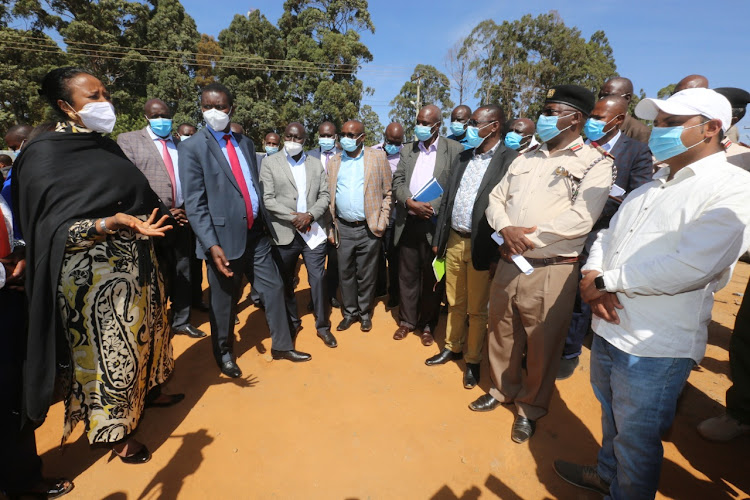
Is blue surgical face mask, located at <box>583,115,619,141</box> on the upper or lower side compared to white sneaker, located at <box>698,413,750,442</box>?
upper

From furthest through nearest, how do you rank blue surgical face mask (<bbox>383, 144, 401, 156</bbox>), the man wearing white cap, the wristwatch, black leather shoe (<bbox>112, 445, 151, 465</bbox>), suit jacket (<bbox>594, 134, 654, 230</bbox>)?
blue surgical face mask (<bbox>383, 144, 401, 156</bbox>), suit jacket (<bbox>594, 134, 654, 230</bbox>), black leather shoe (<bbox>112, 445, 151, 465</bbox>), the wristwatch, the man wearing white cap

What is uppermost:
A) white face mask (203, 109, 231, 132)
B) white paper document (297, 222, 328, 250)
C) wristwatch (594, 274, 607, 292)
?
white face mask (203, 109, 231, 132)

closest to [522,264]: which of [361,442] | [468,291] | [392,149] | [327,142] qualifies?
[468,291]

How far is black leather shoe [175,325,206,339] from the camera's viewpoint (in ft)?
12.7

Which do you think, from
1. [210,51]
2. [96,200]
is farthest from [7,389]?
[210,51]

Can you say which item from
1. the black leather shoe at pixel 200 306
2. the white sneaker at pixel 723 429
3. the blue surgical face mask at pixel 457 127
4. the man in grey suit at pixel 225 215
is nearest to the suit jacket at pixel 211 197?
the man in grey suit at pixel 225 215

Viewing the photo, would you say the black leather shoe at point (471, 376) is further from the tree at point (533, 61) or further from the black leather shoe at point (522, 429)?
the tree at point (533, 61)

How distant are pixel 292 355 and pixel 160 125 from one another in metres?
2.82

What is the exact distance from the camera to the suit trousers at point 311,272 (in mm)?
3680

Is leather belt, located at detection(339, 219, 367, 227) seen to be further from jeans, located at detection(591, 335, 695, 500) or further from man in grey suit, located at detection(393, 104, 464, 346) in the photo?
jeans, located at detection(591, 335, 695, 500)

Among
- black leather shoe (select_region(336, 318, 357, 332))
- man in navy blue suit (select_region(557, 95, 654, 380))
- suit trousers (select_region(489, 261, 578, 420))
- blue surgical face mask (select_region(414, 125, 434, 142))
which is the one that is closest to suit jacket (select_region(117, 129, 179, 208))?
black leather shoe (select_region(336, 318, 357, 332))

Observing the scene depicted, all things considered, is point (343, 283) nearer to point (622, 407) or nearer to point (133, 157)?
point (133, 157)

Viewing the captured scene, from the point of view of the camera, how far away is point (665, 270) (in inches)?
56.4

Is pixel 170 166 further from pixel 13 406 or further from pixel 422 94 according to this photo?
pixel 422 94
